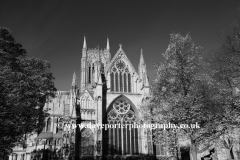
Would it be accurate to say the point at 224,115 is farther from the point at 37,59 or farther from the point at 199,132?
the point at 37,59

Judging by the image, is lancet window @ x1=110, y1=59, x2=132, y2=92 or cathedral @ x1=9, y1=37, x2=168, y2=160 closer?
cathedral @ x1=9, y1=37, x2=168, y2=160

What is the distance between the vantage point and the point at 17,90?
16.2 metres

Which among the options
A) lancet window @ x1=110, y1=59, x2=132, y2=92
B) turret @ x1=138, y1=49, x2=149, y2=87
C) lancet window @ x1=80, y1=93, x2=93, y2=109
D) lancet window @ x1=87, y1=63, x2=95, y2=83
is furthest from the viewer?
lancet window @ x1=87, y1=63, x2=95, y2=83

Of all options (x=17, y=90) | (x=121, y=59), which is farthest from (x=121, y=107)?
(x=17, y=90)

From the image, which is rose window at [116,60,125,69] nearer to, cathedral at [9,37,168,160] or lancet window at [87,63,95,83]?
cathedral at [9,37,168,160]

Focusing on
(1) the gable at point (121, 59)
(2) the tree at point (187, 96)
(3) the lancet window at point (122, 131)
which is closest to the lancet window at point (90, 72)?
(1) the gable at point (121, 59)

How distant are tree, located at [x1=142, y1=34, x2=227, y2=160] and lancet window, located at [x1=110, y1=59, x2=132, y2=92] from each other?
1756 centimetres

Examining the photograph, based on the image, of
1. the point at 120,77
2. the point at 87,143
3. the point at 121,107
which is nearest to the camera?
the point at 87,143

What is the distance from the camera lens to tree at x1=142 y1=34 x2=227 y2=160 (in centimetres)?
1669

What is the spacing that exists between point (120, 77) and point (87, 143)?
12737 mm

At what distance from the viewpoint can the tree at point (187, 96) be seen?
657 inches

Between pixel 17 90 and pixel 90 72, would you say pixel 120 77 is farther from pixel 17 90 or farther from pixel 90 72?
pixel 90 72

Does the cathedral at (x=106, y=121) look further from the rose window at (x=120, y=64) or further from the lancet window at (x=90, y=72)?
the lancet window at (x=90, y=72)

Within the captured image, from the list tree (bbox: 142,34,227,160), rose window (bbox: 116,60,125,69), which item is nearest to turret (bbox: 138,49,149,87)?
rose window (bbox: 116,60,125,69)
